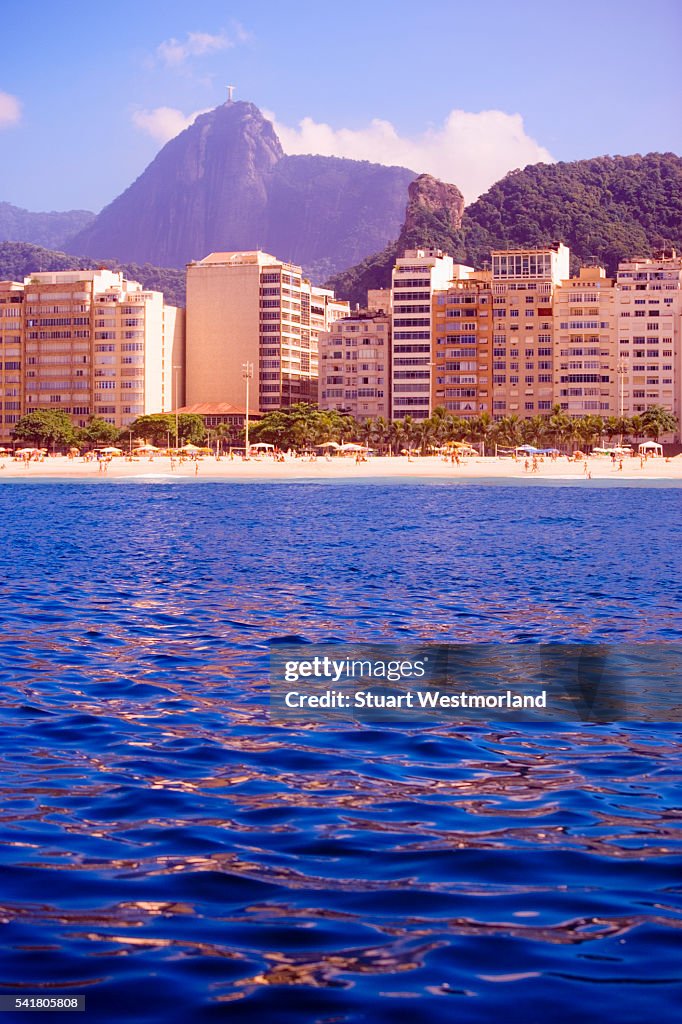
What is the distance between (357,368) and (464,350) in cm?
1679

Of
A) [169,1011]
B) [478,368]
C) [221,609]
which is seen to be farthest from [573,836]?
[478,368]

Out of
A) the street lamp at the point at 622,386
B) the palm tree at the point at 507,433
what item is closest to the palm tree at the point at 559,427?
the palm tree at the point at 507,433

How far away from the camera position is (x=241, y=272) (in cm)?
19688

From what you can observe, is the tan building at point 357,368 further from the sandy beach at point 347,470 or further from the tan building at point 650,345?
the sandy beach at point 347,470

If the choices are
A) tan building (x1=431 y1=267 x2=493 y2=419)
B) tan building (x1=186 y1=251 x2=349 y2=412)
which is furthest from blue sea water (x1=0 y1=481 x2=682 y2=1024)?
tan building (x1=186 y1=251 x2=349 y2=412)

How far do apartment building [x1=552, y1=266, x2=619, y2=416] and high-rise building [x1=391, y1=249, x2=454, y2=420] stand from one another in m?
18.3

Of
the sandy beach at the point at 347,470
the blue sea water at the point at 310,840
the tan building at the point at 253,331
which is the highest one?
the tan building at the point at 253,331

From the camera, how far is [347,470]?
122375 millimetres

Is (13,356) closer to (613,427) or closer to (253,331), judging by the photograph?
(253,331)

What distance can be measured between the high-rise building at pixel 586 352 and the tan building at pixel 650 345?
170 centimetres

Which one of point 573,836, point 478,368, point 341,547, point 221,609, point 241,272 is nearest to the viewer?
point 573,836

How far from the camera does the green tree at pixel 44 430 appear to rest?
169250mm

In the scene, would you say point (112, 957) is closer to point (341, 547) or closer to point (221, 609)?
point (221, 609)

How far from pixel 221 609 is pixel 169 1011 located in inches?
682
